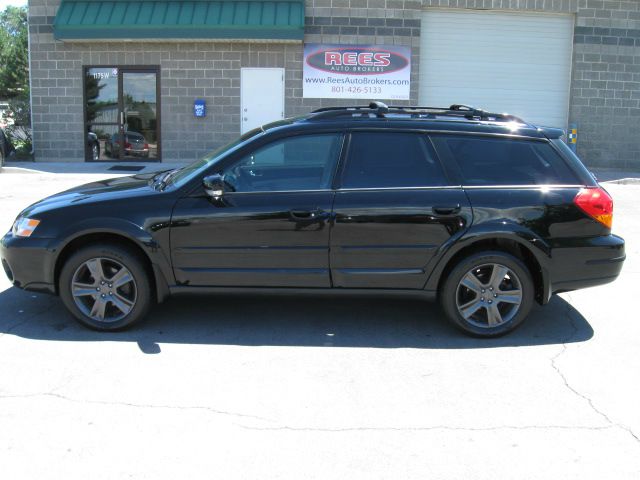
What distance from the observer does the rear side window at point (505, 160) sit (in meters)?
5.31

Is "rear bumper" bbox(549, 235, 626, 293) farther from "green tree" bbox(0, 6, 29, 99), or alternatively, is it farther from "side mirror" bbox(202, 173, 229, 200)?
"green tree" bbox(0, 6, 29, 99)

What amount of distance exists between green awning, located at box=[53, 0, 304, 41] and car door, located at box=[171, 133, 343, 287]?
11465mm

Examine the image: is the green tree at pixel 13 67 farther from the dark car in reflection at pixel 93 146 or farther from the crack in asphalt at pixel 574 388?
the crack in asphalt at pixel 574 388

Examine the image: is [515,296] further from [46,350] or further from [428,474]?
[46,350]

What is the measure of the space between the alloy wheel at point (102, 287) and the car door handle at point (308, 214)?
134 cm

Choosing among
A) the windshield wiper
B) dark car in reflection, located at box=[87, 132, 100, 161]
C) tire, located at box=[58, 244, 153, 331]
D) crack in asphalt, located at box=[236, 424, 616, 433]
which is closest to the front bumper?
tire, located at box=[58, 244, 153, 331]

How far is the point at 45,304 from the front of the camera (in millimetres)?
5973

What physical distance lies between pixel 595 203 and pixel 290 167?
2.42 metres

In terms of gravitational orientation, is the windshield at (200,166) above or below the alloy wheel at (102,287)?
above

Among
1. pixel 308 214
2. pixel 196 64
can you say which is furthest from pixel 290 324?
pixel 196 64

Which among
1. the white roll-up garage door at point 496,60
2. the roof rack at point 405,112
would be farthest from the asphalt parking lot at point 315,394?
the white roll-up garage door at point 496,60

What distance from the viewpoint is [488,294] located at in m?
5.26

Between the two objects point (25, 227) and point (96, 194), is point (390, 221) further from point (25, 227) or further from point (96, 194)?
point (25, 227)

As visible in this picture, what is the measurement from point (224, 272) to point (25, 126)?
1591cm
